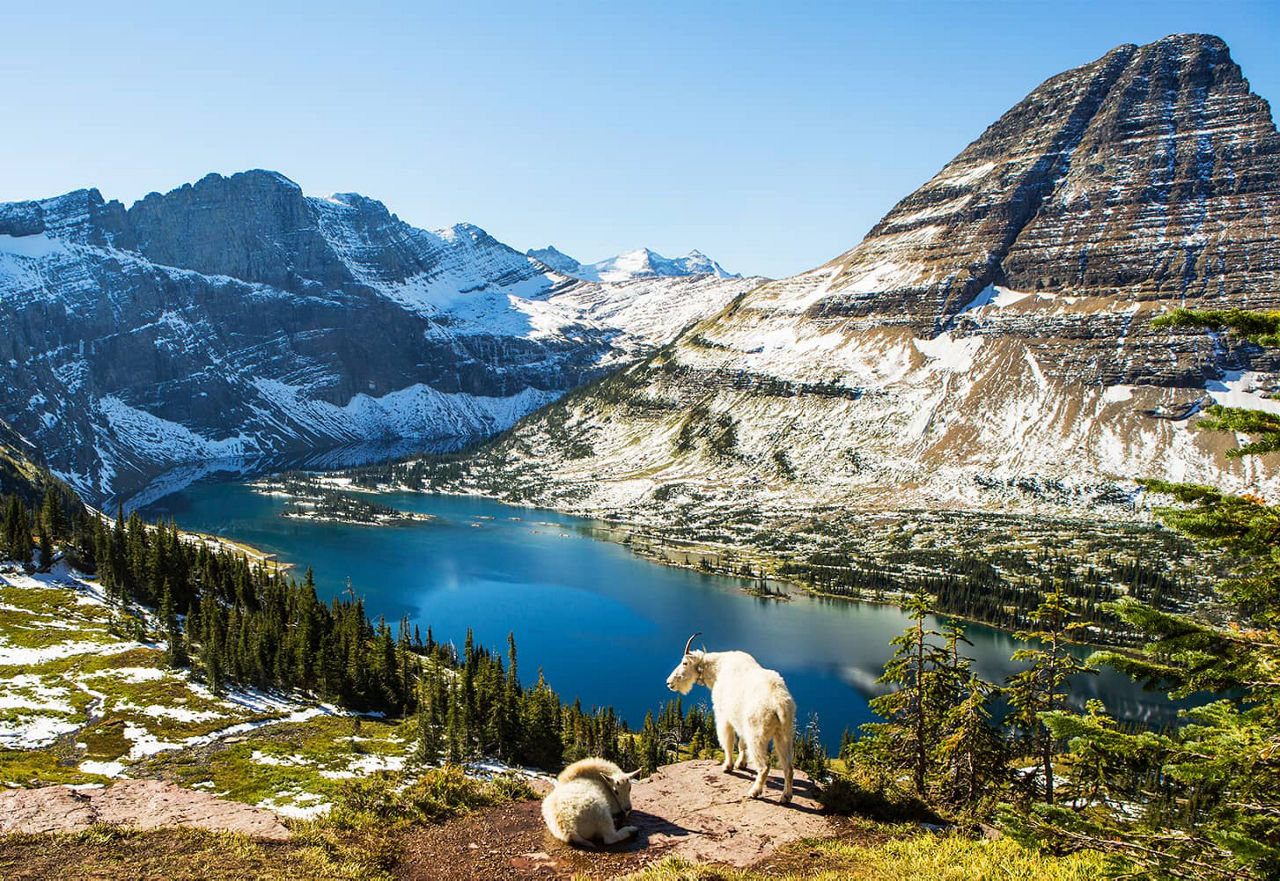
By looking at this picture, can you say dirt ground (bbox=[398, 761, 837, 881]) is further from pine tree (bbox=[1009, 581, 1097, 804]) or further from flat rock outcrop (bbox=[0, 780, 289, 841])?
pine tree (bbox=[1009, 581, 1097, 804])

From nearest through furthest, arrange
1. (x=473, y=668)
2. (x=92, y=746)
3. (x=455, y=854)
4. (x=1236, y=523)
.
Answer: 1. (x=1236, y=523)
2. (x=455, y=854)
3. (x=92, y=746)
4. (x=473, y=668)

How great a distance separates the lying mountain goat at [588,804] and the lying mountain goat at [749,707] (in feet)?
11.6

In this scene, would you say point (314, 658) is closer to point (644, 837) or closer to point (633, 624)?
point (644, 837)

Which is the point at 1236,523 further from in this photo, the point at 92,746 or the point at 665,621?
the point at 665,621

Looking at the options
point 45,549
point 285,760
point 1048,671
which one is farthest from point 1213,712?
point 45,549

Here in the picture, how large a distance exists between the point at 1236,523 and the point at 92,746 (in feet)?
188

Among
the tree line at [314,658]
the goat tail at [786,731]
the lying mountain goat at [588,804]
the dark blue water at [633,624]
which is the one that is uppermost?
the goat tail at [786,731]

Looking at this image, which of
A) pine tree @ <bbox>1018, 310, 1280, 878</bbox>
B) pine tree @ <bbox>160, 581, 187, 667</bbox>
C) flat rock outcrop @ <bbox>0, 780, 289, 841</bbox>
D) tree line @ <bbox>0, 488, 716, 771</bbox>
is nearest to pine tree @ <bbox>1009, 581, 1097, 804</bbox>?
pine tree @ <bbox>1018, 310, 1280, 878</bbox>

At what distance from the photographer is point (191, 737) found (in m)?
48.7

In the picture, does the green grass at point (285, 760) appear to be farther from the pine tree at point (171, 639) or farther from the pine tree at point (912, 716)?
the pine tree at point (912, 716)

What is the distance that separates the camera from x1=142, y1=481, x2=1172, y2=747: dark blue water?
367ft

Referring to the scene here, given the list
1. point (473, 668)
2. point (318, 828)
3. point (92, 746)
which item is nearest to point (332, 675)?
point (473, 668)

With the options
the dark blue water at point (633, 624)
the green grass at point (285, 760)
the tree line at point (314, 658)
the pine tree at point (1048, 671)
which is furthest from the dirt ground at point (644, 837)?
the dark blue water at point (633, 624)

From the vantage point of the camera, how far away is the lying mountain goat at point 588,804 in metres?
15.2
